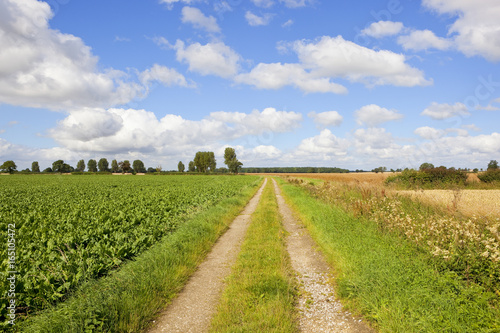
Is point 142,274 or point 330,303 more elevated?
point 142,274

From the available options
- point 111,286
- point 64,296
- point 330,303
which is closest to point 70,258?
point 64,296

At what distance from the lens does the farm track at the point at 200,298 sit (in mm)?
4834

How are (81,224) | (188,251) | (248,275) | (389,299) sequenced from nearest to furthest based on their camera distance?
(389,299) → (248,275) → (188,251) → (81,224)

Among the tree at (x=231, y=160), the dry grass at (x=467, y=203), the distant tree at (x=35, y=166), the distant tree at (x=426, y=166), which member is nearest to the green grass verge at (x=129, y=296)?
the dry grass at (x=467, y=203)

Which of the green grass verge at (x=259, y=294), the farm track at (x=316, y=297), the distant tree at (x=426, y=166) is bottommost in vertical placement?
the farm track at (x=316, y=297)

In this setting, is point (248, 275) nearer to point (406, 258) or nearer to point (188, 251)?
Result: point (188, 251)

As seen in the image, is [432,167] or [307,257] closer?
[307,257]

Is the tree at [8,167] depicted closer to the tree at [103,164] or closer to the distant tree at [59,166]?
the distant tree at [59,166]

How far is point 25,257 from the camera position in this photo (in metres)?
7.00

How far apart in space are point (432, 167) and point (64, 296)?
37494mm

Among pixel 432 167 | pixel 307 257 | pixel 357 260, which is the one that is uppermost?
pixel 432 167

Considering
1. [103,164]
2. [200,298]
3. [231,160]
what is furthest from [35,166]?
[200,298]

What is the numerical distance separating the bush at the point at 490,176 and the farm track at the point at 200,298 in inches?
1352

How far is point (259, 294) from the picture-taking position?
580cm
